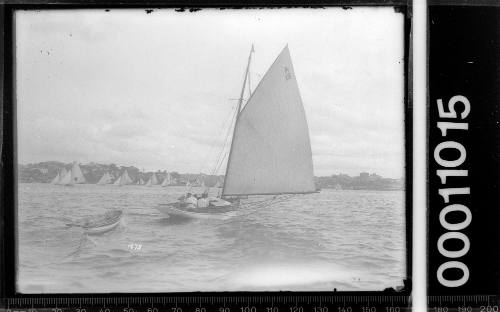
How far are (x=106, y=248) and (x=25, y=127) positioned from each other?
19.8 inches

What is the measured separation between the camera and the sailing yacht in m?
1.62

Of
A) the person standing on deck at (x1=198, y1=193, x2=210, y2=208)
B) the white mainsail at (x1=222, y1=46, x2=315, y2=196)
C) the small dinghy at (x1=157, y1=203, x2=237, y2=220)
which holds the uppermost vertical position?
the white mainsail at (x1=222, y1=46, x2=315, y2=196)

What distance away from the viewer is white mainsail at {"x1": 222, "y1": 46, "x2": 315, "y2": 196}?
1.62 m

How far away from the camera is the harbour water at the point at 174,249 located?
5.27ft

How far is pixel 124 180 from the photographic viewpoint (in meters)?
1.62

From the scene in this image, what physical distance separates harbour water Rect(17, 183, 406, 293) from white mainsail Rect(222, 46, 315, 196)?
0.34ft

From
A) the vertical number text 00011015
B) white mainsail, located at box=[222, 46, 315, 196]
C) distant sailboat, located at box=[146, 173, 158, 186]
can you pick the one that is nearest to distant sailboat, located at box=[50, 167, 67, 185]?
distant sailboat, located at box=[146, 173, 158, 186]

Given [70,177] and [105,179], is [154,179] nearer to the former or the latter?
[105,179]

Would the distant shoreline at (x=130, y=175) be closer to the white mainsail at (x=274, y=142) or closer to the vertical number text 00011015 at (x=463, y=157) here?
the white mainsail at (x=274, y=142)

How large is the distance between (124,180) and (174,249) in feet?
0.96

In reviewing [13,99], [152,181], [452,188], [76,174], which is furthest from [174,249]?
[452,188]

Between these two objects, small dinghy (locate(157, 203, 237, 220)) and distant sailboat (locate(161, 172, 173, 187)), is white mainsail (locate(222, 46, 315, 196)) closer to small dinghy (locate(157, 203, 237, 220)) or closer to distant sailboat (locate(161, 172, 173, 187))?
small dinghy (locate(157, 203, 237, 220))

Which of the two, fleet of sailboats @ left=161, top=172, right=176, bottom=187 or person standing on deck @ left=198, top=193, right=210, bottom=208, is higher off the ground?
fleet of sailboats @ left=161, top=172, right=176, bottom=187

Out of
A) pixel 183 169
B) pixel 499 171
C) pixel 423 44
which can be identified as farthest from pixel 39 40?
pixel 499 171
